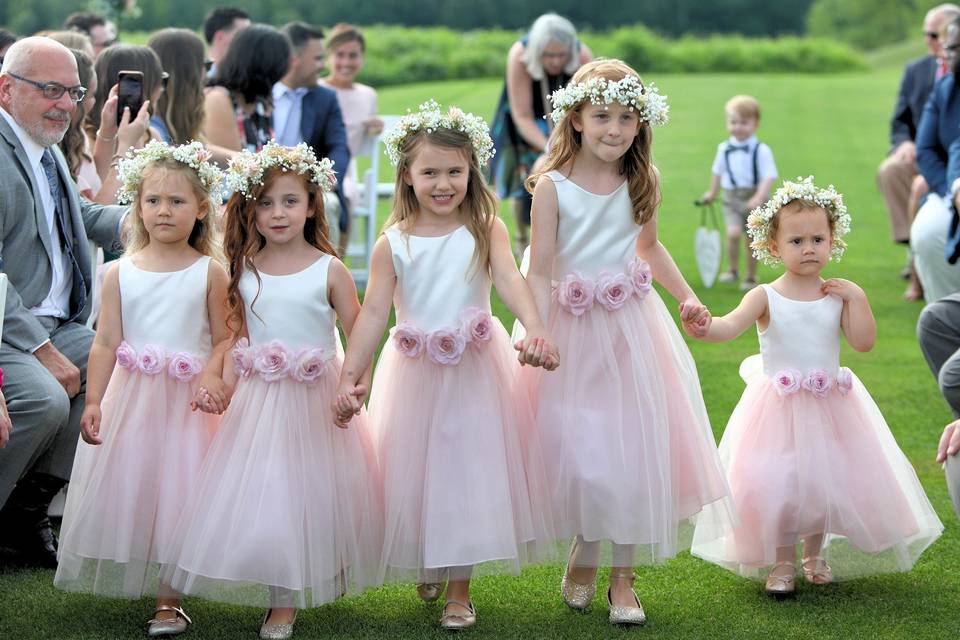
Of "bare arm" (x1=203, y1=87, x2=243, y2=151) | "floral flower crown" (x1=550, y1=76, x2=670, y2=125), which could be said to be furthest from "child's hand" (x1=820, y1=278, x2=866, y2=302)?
"bare arm" (x1=203, y1=87, x2=243, y2=151)

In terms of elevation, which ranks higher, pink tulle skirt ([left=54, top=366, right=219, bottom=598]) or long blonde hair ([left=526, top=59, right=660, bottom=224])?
long blonde hair ([left=526, top=59, right=660, bottom=224])

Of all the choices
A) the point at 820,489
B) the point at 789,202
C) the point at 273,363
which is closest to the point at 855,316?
the point at 789,202

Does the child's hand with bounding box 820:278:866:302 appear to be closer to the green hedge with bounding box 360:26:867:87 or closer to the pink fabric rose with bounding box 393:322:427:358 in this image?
the pink fabric rose with bounding box 393:322:427:358

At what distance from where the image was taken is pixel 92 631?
14.7ft

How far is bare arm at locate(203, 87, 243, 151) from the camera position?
7.76 metres

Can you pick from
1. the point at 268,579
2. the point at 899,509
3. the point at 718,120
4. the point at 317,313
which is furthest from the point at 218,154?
the point at 718,120

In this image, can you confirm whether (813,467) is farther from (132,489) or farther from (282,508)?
(132,489)

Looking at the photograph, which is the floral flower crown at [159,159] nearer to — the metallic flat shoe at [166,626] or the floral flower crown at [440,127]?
the floral flower crown at [440,127]

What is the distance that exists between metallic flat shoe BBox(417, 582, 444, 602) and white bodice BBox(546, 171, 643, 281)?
1.17 m

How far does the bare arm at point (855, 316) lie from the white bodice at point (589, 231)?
83 centimetres

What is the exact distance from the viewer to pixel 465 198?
184 inches

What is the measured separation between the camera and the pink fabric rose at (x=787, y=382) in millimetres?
4879

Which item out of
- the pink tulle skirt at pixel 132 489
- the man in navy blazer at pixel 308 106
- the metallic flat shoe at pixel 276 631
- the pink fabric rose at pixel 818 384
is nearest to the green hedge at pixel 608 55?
the man in navy blazer at pixel 308 106

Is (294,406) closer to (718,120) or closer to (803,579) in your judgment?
(803,579)
